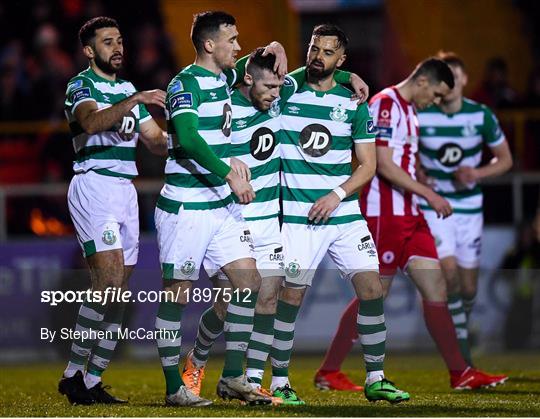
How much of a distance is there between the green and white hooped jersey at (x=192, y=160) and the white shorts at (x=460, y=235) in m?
3.02

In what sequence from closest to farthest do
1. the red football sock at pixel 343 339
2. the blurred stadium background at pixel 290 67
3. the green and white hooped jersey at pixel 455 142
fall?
the red football sock at pixel 343 339 → the green and white hooped jersey at pixel 455 142 → the blurred stadium background at pixel 290 67

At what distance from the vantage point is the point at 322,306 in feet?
44.5

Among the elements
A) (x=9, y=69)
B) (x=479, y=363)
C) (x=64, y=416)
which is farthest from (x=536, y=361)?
(x=9, y=69)

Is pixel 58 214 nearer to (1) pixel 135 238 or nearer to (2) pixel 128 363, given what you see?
(2) pixel 128 363

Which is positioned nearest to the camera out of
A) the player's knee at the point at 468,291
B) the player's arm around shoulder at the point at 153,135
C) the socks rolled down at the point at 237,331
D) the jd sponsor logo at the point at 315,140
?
the socks rolled down at the point at 237,331

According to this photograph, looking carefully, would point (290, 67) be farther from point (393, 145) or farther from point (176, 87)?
point (176, 87)

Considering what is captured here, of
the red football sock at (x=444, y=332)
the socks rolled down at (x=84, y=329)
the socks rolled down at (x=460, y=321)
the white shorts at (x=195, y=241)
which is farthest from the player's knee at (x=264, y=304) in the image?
the socks rolled down at (x=460, y=321)

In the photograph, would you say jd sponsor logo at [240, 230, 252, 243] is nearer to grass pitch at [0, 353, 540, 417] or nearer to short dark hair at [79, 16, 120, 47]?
grass pitch at [0, 353, 540, 417]

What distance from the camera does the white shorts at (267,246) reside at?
28.2ft

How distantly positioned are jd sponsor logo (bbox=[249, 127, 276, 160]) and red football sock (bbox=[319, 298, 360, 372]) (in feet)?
5.25

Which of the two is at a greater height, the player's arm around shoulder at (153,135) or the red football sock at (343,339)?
the player's arm around shoulder at (153,135)

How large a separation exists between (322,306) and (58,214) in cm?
306

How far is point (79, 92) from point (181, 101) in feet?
2.83

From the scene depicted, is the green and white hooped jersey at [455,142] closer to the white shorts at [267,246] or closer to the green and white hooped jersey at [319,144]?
the green and white hooped jersey at [319,144]
